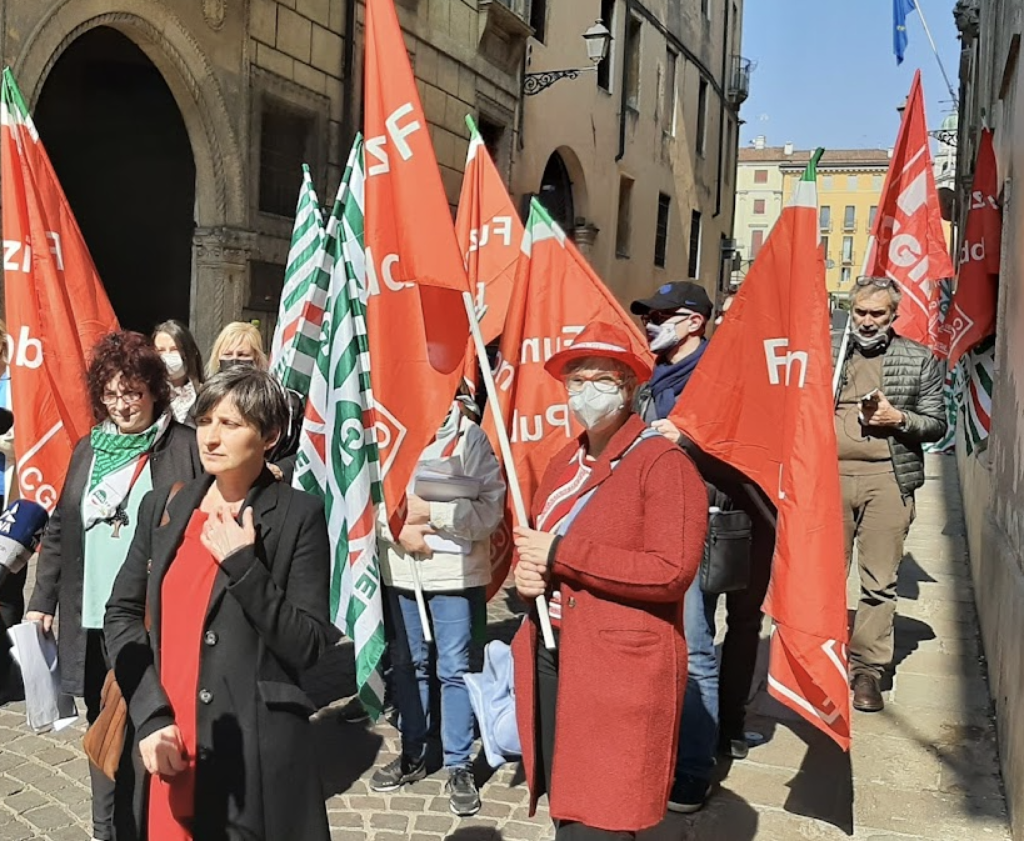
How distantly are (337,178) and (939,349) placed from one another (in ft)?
22.1

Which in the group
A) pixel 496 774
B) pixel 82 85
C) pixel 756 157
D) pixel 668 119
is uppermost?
pixel 756 157

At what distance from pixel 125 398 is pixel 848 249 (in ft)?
309

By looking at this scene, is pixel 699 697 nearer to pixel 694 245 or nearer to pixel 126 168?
pixel 126 168

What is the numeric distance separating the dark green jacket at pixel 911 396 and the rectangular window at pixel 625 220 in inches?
667

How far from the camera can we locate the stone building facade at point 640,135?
17641 millimetres

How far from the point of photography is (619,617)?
2635mm

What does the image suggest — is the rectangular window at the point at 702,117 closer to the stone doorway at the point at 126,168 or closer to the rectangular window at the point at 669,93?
the rectangular window at the point at 669,93

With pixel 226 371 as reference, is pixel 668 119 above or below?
above

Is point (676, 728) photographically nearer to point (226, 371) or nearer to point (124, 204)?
point (226, 371)

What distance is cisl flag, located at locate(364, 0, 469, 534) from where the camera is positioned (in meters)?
3.53

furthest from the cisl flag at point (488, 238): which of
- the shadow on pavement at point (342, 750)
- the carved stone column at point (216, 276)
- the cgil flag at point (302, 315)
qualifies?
the carved stone column at point (216, 276)

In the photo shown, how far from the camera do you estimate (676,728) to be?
2.71m

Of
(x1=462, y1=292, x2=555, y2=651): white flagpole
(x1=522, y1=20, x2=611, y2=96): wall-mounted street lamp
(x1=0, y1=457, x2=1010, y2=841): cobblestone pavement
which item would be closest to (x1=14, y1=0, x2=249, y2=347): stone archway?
(x1=0, y1=457, x2=1010, y2=841): cobblestone pavement

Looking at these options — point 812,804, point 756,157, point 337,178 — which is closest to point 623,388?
point 812,804
